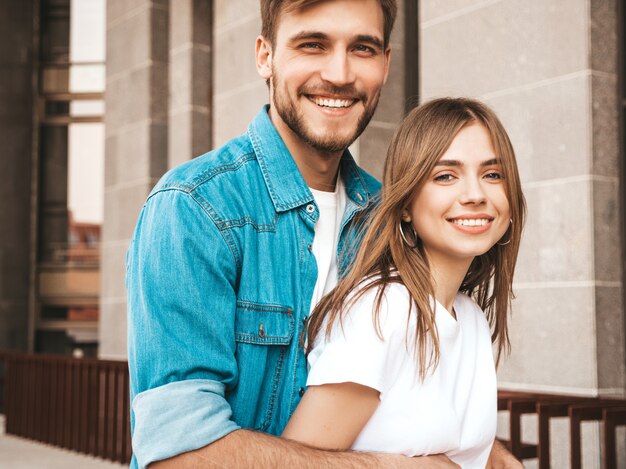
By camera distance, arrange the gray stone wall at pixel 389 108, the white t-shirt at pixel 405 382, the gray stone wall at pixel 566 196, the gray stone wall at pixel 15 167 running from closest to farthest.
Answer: the white t-shirt at pixel 405 382 < the gray stone wall at pixel 566 196 < the gray stone wall at pixel 389 108 < the gray stone wall at pixel 15 167

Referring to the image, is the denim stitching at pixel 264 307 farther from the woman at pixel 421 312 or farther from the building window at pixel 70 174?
the building window at pixel 70 174

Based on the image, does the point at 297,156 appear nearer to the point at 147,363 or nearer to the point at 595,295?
the point at 147,363

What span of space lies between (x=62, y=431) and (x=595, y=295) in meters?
6.32

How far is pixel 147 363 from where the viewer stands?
6.33 ft

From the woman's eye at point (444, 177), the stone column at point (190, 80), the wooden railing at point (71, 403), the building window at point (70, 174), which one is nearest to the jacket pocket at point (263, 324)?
the woman's eye at point (444, 177)

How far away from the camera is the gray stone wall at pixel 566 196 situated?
217 inches

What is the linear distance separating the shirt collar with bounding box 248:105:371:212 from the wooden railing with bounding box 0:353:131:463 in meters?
6.24

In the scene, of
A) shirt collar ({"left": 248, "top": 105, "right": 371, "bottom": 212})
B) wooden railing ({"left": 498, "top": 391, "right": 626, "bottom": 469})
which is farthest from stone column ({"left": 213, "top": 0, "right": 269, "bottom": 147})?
shirt collar ({"left": 248, "top": 105, "right": 371, "bottom": 212})

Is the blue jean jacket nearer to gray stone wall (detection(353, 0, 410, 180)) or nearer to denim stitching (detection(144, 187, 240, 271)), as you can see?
denim stitching (detection(144, 187, 240, 271))

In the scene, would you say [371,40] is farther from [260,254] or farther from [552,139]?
[552,139]

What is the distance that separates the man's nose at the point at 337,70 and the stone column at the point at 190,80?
7.55m

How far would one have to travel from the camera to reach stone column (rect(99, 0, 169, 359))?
10.4m

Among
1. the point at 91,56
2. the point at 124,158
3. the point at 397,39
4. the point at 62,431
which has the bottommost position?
the point at 62,431

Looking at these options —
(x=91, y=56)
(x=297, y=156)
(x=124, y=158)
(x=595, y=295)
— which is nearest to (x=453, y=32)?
(x=595, y=295)
